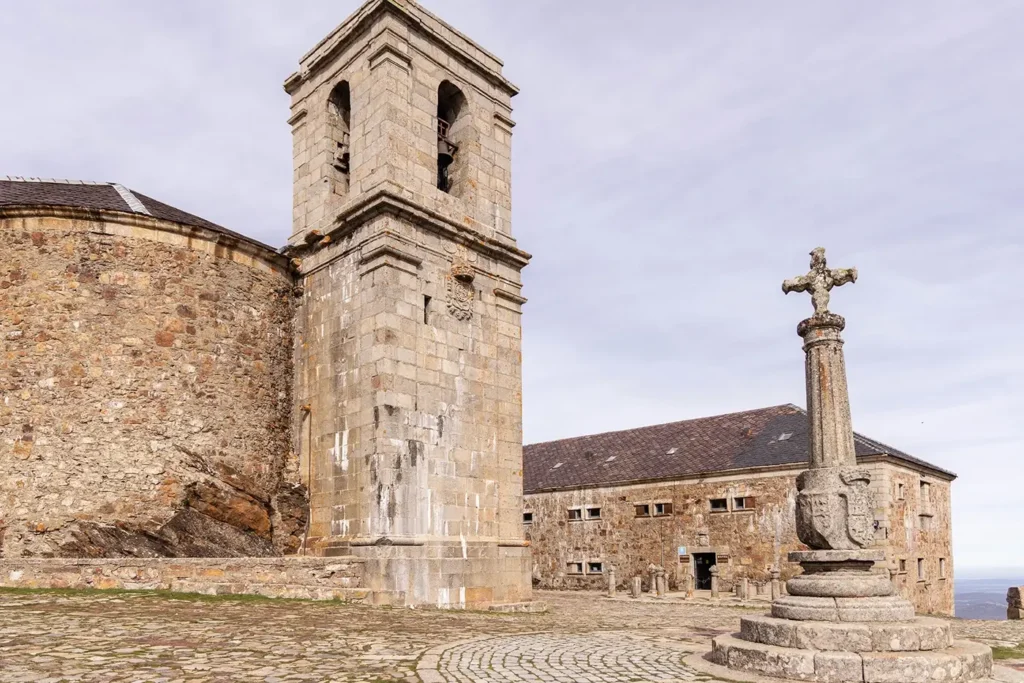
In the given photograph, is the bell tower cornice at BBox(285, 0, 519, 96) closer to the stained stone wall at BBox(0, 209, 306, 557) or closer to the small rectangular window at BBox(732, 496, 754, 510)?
the stained stone wall at BBox(0, 209, 306, 557)

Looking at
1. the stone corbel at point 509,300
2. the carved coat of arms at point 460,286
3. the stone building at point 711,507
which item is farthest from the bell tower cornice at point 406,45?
the stone building at point 711,507

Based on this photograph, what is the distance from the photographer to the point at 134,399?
13.7 metres

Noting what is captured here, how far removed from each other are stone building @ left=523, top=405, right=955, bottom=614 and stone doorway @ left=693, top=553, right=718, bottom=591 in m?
0.05

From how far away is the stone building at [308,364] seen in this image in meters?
13.1

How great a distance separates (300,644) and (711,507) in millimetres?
22035

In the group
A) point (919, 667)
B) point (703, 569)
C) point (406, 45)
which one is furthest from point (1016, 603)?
point (406, 45)

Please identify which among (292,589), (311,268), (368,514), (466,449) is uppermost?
(311,268)

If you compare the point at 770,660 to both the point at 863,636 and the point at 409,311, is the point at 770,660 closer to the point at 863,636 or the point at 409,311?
the point at 863,636

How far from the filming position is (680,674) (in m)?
6.57

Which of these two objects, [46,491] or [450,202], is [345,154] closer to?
[450,202]

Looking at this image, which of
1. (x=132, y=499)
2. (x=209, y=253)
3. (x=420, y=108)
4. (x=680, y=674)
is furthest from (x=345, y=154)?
(x=680, y=674)

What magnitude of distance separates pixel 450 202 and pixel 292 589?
748 centimetres

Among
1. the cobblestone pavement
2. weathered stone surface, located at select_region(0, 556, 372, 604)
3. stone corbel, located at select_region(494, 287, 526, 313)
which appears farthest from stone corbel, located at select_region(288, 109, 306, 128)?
the cobblestone pavement

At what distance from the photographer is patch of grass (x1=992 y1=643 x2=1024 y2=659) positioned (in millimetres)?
8680
